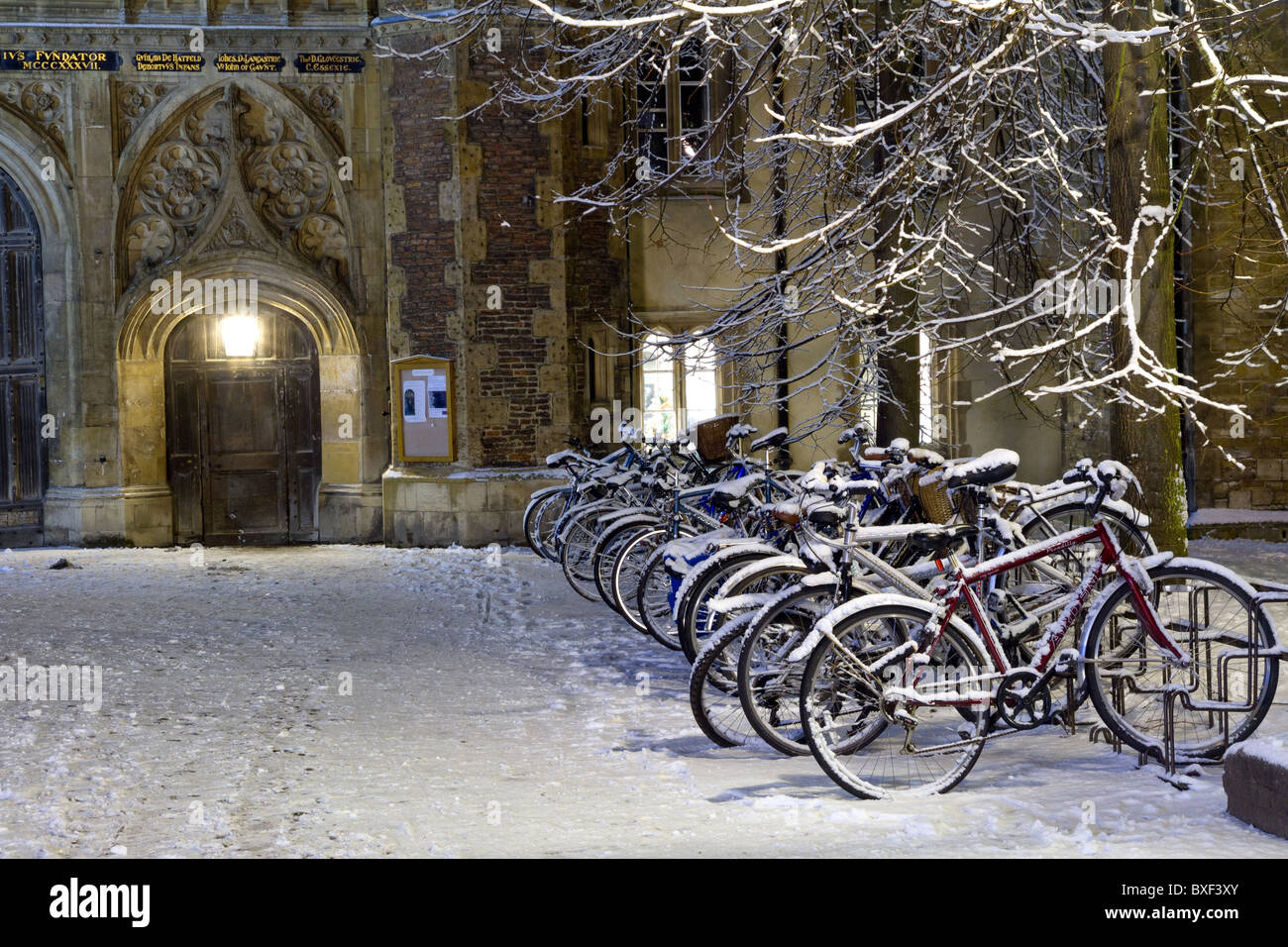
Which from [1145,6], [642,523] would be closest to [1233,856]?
[1145,6]

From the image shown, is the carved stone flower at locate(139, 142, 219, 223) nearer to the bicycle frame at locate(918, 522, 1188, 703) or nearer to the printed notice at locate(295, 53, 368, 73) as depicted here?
the printed notice at locate(295, 53, 368, 73)

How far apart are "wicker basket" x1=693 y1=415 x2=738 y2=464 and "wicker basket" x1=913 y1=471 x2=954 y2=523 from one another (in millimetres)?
3817

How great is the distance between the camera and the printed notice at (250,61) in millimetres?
17094

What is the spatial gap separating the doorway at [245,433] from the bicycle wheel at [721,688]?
11.9 meters

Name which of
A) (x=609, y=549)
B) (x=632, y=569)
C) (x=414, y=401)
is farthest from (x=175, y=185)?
(x=632, y=569)

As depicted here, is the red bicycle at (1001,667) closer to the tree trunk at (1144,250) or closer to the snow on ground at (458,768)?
the snow on ground at (458,768)

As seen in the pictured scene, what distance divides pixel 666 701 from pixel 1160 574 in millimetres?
2609

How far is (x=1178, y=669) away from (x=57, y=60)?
49.7 feet

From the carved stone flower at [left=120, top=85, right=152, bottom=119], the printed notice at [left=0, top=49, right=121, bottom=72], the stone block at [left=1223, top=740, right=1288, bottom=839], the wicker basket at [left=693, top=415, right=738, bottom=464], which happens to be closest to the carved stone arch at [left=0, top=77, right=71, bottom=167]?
the printed notice at [left=0, top=49, right=121, bottom=72]

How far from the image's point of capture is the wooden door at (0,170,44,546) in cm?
1712

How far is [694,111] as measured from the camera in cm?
1700

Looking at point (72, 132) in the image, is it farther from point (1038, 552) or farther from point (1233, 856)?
point (1233, 856)

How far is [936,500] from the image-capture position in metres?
6.29

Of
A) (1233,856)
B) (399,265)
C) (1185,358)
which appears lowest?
(1233,856)
